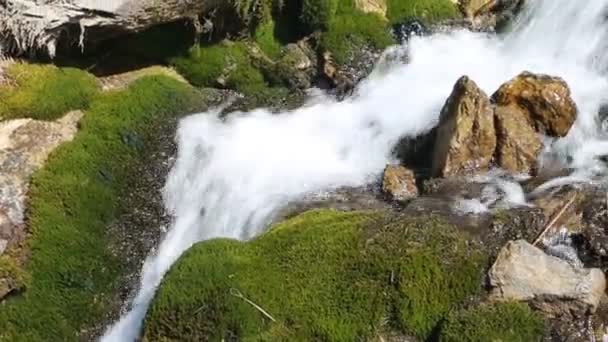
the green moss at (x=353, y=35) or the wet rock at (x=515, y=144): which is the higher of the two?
the wet rock at (x=515, y=144)

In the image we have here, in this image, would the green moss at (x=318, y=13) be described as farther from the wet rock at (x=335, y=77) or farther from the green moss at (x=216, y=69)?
the green moss at (x=216, y=69)

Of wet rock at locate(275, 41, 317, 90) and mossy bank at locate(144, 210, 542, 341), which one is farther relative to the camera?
wet rock at locate(275, 41, 317, 90)

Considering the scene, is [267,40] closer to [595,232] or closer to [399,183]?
[399,183]

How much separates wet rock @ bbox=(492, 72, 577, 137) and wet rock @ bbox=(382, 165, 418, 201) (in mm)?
1001

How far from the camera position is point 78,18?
863 centimetres

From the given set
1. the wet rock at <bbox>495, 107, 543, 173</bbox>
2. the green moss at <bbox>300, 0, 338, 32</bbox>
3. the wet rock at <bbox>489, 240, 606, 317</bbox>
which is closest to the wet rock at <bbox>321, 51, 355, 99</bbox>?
the green moss at <bbox>300, 0, 338, 32</bbox>

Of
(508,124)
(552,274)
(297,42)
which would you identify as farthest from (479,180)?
(297,42)

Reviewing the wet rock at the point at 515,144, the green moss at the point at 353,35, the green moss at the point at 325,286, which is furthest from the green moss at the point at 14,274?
the green moss at the point at 353,35

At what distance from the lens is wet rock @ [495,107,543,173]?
767 centimetres

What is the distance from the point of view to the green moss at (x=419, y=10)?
10398 millimetres

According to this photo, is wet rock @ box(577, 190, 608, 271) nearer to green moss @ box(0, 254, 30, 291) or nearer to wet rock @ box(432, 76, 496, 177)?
wet rock @ box(432, 76, 496, 177)

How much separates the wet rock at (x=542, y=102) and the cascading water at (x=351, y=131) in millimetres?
158

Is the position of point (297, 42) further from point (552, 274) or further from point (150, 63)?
point (552, 274)

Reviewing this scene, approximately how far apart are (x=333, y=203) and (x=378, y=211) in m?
0.94
